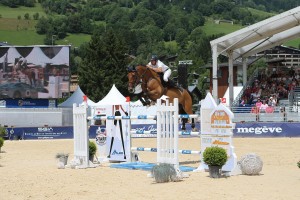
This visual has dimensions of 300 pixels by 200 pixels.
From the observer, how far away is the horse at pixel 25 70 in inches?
1705

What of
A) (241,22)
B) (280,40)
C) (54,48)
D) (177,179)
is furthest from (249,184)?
(241,22)

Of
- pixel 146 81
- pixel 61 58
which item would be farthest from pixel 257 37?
pixel 146 81

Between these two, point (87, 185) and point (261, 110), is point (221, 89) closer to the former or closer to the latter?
point (261, 110)

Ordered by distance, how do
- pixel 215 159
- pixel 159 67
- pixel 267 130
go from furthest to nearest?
pixel 267 130 < pixel 159 67 < pixel 215 159

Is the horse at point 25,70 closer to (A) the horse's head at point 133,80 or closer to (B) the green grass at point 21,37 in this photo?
(A) the horse's head at point 133,80

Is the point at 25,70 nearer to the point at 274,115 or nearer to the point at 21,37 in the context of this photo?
the point at 274,115

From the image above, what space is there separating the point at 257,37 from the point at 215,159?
25728mm

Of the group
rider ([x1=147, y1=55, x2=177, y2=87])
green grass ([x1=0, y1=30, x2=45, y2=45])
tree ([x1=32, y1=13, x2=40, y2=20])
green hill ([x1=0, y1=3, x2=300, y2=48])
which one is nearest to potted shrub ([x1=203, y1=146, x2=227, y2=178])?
rider ([x1=147, y1=55, x2=177, y2=87])

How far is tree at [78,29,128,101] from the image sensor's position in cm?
7433

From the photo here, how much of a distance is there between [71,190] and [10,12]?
504 ft

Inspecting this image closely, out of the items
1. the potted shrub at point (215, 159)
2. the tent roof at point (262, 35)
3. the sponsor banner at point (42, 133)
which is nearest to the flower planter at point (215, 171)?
the potted shrub at point (215, 159)

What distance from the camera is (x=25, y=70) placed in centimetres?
4331

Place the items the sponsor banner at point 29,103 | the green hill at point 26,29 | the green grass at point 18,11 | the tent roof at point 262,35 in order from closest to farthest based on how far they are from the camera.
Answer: the tent roof at point 262,35 < the sponsor banner at point 29,103 < the green hill at point 26,29 < the green grass at point 18,11

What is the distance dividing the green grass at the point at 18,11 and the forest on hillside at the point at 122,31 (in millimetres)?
1508
